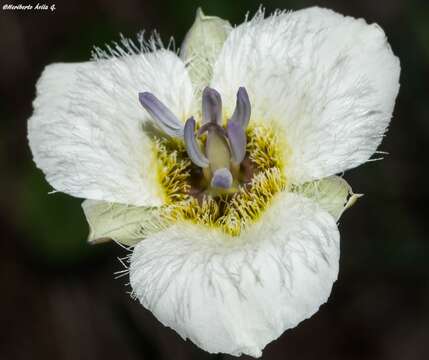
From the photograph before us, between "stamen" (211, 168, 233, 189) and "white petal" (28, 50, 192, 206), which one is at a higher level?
"white petal" (28, 50, 192, 206)

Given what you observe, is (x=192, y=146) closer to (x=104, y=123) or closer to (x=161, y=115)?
(x=161, y=115)

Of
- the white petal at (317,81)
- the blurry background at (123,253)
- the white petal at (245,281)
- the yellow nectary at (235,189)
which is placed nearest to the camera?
the white petal at (245,281)

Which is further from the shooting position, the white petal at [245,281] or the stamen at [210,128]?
the stamen at [210,128]

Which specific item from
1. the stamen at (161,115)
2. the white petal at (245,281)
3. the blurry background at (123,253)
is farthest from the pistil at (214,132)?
the blurry background at (123,253)

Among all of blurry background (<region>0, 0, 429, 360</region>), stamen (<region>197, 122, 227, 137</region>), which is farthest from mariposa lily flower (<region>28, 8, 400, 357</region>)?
blurry background (<region>0, 0, 429, 360</region>)

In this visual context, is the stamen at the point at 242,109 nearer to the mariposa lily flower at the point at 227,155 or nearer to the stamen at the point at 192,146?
the mariposa lily flower at the point at 227,155

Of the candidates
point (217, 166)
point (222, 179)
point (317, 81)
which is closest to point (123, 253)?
point (217, 166)

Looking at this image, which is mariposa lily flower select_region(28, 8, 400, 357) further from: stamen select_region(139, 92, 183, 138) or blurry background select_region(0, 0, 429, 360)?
blurry background select_region(0, 0, 429, 360)
